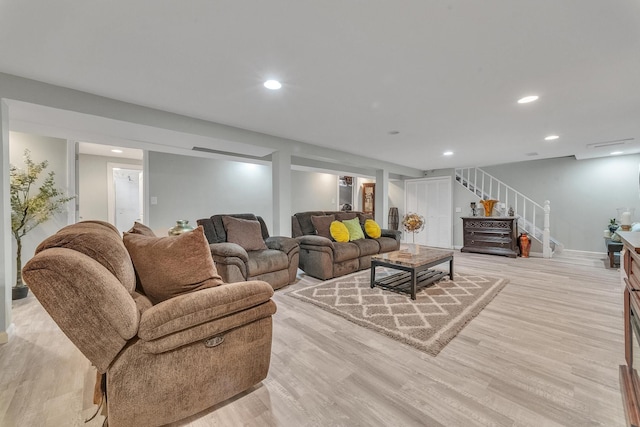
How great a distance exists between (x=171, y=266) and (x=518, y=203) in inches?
296

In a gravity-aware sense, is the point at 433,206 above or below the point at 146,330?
above

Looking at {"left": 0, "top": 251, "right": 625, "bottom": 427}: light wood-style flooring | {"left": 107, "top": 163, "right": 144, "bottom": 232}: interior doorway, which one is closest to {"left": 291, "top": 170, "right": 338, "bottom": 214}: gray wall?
{"left": 107, "top": 163, "right": 144, "bottom": 232}: interior doorway

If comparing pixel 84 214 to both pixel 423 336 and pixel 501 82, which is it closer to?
pixel 423 336

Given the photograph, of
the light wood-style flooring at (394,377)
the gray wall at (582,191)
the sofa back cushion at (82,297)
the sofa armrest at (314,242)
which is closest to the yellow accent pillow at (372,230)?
the sofa armrest at (314,242)

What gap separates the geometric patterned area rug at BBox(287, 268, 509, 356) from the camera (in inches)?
→ 86.8

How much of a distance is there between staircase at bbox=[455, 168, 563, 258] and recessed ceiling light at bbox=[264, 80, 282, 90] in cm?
602

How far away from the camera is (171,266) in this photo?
1543mm

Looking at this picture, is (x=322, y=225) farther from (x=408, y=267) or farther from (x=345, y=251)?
(x=408, y=267)

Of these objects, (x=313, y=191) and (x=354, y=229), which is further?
(x=313, y=191)

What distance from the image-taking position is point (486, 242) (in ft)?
19.5

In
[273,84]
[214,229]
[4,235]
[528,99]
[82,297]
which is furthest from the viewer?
[214,229]

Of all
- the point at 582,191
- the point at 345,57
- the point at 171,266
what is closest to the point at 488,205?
the point at 582,191

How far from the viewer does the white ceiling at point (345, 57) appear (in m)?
1.43

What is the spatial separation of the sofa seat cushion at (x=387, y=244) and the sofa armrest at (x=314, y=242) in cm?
117
